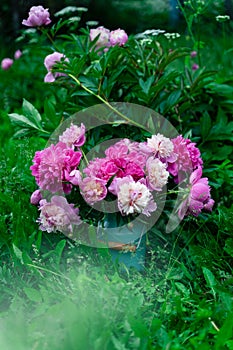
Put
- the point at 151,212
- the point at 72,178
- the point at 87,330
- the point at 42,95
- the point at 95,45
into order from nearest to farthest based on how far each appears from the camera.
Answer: the point at 87,330, the point at 72,178, the point at 151,212, the point at 95,45, the point at 42,95

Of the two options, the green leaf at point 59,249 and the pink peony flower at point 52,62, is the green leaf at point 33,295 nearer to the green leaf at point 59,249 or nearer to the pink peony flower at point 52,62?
the green leaf at point 59,249

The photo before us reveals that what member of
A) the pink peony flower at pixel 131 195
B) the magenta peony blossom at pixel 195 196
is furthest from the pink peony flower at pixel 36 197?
the magenta peony blossom at pixel 195 196

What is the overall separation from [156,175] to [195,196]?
0.52ft

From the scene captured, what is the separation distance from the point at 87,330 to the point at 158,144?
0.68 m

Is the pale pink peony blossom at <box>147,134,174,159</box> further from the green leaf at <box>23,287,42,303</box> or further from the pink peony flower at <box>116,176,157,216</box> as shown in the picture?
the green leaf at <box>23,287,42,303</box>

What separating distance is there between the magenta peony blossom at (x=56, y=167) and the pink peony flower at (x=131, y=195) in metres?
0.17

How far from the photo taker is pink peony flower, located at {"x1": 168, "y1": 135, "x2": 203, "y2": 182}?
1.95 meters

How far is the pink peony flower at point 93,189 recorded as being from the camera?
71.1 inches

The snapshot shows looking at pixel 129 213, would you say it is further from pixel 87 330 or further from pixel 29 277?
pixel 87 330

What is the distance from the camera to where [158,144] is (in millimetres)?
1900

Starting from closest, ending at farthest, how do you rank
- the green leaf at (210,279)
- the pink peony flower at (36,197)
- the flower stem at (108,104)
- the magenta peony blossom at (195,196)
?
the green leaf at (210,279) < the magenta peony blossom at (195,196) < the pink peony flower at (36,197) < the flower stem at (108,104)

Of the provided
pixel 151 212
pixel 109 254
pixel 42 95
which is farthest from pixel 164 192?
pixel 42 95

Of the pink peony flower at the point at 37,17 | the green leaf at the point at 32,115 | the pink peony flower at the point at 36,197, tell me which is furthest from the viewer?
the green leaf at the point at 32,115

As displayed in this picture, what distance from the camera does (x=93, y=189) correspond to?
1.81 meters
